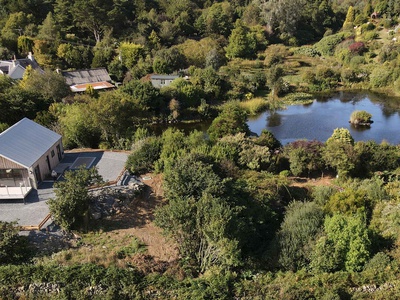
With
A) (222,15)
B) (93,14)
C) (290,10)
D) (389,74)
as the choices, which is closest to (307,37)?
(290,10)

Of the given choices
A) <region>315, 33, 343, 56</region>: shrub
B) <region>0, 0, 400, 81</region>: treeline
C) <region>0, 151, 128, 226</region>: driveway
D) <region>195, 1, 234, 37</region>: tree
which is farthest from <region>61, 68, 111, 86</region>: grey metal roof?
<region>315, 33, 343, 56</region>: shrub

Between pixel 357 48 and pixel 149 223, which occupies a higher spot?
pixel 357 48

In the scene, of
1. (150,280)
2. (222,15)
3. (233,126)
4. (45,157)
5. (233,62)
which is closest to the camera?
(150,280)

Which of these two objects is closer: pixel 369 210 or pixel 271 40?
pixel 369 210

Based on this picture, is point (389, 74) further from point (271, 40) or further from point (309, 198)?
point (309, 198)

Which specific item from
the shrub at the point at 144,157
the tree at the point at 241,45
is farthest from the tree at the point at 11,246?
the tree at the point at 241,45

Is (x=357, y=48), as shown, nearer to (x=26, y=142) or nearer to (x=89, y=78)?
(x=89, y=78)

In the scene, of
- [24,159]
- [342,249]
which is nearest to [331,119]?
[342,249]
